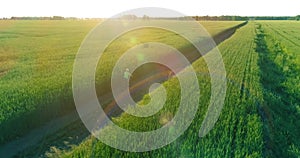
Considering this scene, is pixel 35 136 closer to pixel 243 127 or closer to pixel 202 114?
pixel 202 114

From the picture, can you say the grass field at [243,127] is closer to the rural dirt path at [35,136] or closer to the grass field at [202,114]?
the grass field at [202,114]

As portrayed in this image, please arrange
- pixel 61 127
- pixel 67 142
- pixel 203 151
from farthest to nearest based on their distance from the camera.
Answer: pixel 61 127
pixel 67 142
pixel 203 151

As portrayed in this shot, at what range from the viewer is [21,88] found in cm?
1130

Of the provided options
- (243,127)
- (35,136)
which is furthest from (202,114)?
(35,136)

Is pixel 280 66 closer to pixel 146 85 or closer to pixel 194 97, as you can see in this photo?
pixel 146 85

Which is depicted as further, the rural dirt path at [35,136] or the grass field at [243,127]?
the rural dirt path at [35,136]

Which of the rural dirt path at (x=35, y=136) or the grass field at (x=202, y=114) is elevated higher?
the grass field at (x=202, y=114)

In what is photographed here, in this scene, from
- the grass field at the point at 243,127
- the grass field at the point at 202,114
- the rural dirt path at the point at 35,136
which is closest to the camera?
the grass field at the point at 243,127

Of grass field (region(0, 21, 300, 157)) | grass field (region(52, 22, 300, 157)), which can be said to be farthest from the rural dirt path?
grass field (region(52, 22, 300, 157))

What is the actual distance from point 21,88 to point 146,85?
5347mm

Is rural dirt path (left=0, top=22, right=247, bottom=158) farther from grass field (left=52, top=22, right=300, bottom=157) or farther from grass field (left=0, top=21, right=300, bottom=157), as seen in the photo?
→ grass field (left=52, top=22, right=300, bottom=157)

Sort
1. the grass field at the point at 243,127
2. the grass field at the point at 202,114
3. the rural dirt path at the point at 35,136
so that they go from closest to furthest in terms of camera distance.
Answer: the grass field at the point at 243,127, the grass field at the point at 202,114, the rural dirt path at the point at 35,136

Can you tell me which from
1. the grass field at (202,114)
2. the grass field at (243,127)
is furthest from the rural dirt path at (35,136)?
the grass field at (243,127)

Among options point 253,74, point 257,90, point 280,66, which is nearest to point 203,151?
point 257,90
